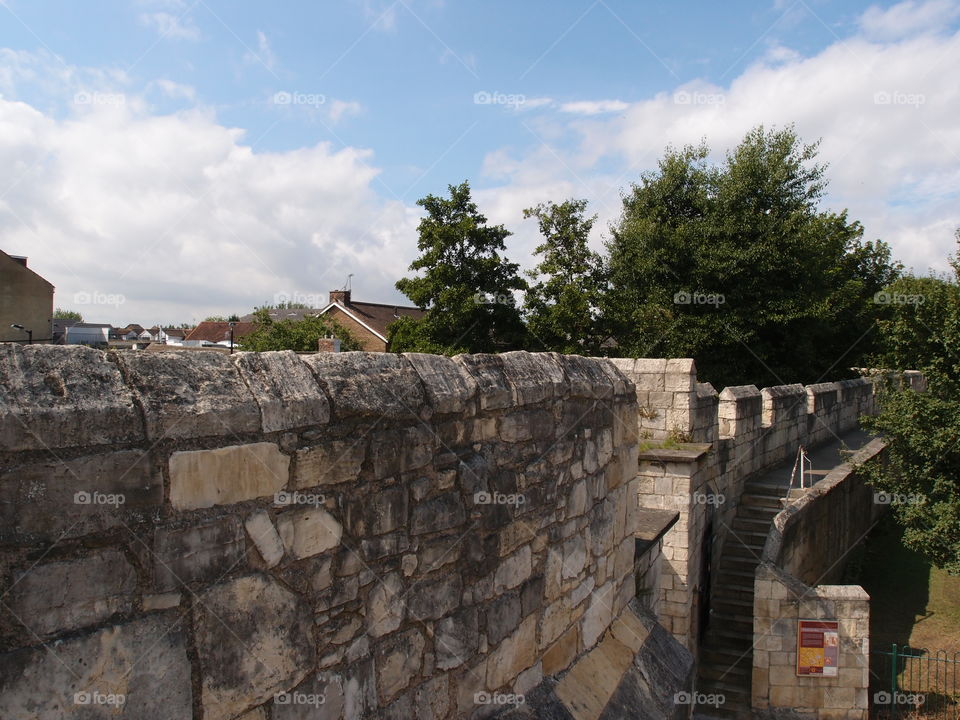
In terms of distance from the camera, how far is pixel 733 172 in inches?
832

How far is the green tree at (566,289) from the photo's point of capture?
2564cm

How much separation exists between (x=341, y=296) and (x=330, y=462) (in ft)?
130

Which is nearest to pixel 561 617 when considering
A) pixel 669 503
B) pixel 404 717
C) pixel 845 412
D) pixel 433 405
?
pixel 404 717

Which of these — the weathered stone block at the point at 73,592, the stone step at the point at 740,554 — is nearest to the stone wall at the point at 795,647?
the stone step at the point at 740,554

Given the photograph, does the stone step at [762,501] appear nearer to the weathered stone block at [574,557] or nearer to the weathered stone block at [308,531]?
the weathered stone block at [574,557]

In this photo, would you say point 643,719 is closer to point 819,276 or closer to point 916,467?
point 916,467

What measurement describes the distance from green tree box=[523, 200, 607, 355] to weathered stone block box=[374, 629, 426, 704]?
22449 millimetres

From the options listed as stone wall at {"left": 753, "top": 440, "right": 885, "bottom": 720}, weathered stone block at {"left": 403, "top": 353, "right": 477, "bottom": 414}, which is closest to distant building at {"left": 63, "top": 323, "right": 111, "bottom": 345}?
weathered stone block at {"left": 403, "top": 353, "right": 477, "bottom": 414}

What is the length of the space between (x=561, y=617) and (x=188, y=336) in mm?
54363

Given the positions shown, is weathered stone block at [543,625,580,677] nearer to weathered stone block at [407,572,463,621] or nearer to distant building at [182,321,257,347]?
weathered stone block at [407,572,463,621]

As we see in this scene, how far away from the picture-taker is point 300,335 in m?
35.1

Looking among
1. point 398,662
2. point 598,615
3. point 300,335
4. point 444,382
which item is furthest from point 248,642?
point 300,335

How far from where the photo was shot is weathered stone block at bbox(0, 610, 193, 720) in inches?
61.7

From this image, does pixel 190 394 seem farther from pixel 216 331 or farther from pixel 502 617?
pixel 216 331
